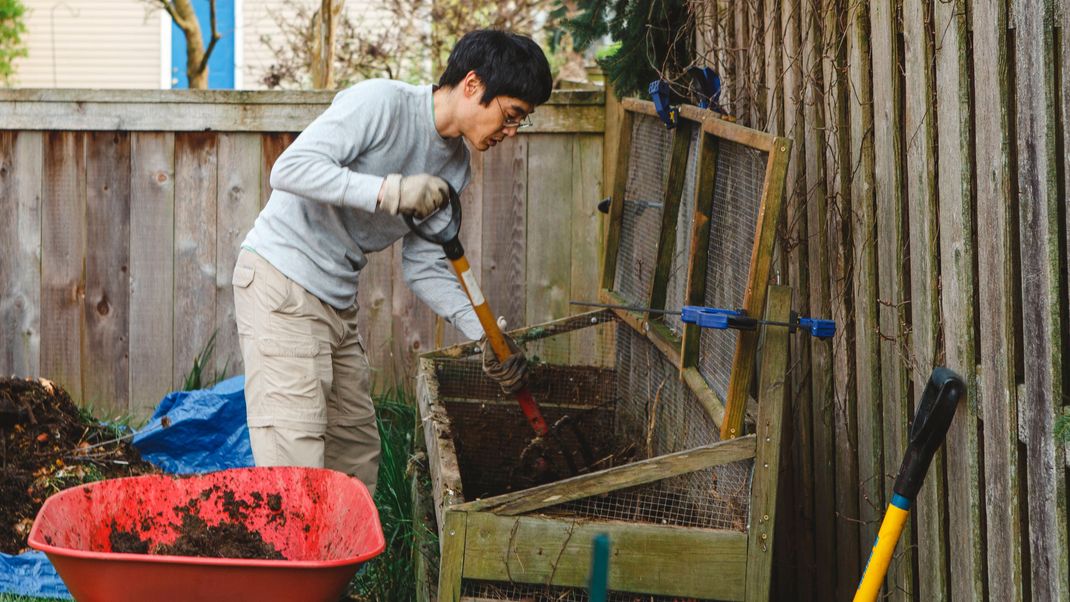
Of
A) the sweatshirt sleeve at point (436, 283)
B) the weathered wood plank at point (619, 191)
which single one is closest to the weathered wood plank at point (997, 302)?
the sweatshirt sleeve at point (436, 283)

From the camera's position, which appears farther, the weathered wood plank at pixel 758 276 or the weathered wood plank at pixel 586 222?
the weathered wood plank at pixel 586 222

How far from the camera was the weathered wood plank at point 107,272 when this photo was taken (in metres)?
5.39

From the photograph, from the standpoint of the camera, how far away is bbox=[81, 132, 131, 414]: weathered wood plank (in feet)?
17.7

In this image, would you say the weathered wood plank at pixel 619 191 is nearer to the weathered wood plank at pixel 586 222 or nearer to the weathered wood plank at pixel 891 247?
the weathered wood plank at pixel 586 222

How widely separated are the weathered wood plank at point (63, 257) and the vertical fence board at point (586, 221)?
2214 millimetres

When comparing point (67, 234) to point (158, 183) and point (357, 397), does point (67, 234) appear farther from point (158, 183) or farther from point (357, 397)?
point (357, 397)

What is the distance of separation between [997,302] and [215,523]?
1.79 m

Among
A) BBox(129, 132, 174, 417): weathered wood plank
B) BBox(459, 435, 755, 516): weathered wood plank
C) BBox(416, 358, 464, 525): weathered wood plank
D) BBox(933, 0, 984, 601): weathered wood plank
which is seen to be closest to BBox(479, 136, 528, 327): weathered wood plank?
BBox(416, 358, 464, 525): weathered wood plank

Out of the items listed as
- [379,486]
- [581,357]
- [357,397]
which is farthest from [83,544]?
[581,357]

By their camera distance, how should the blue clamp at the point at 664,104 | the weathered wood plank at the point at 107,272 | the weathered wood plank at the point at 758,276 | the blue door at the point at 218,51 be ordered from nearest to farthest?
the weathered wood plank at the point at 758,276 < the blue clamp at the point at 664,104 < the weathered wood plank at the point at 107,272 < the blue door at the point at 218,51

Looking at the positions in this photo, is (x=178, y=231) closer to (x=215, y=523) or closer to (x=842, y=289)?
(x=215, y=523)

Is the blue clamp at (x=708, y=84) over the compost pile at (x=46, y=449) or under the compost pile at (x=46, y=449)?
over

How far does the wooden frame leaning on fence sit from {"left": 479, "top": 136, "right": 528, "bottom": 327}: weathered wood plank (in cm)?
102

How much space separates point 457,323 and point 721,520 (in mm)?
1538
